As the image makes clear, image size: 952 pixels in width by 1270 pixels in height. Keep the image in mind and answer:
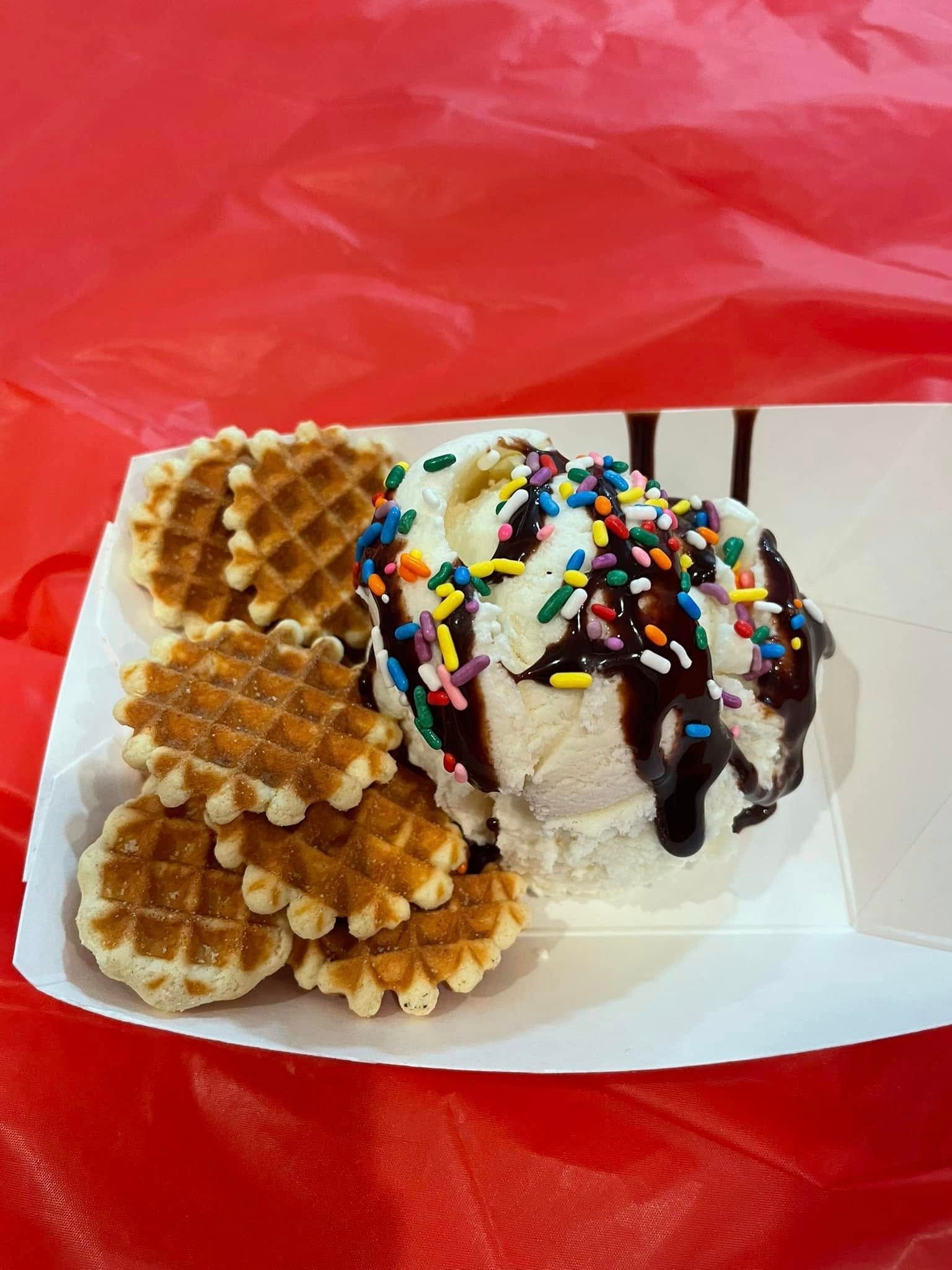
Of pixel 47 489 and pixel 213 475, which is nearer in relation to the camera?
pixel 213 475

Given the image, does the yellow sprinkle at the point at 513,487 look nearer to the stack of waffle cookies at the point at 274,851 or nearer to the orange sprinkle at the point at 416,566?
the orange sprinkle at the point at 416,566

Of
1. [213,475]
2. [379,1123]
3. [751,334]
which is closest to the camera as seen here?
[379,1123]

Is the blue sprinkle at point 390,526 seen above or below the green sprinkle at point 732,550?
above

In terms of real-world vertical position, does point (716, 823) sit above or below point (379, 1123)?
above

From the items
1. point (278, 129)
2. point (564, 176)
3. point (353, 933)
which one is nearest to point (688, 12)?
point (564, 176)

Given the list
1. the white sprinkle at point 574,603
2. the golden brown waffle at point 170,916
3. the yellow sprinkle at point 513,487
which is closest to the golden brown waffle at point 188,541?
the golden brown waffle at point 170,916

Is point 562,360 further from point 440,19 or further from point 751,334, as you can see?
point 440,19

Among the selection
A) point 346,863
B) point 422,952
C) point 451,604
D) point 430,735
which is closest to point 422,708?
point 430,735
